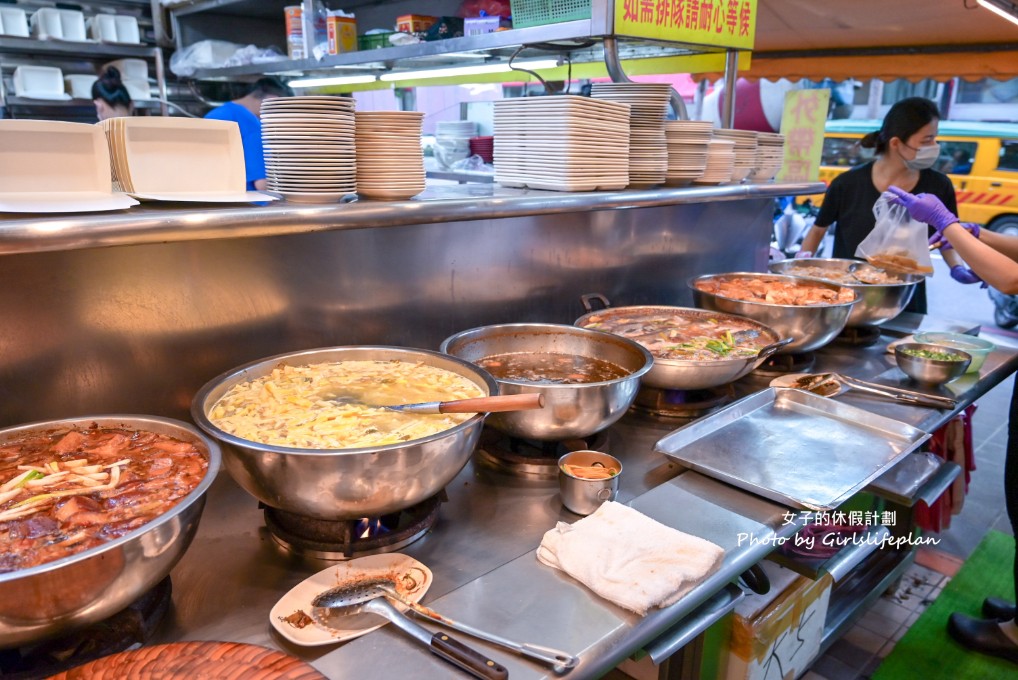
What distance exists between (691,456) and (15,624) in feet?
4.86

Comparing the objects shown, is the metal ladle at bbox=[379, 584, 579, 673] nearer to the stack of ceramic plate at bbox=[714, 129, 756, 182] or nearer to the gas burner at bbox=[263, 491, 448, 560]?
the gas burner at bbox=[263, 491, 448, 560]

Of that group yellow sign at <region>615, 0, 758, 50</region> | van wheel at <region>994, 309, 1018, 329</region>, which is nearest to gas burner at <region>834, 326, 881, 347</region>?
yellow sign at <region>615, 0, 758, 50</region>

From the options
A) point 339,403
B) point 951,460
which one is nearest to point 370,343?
point 339,403

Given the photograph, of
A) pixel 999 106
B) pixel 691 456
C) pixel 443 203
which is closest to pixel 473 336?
pixel 443 203

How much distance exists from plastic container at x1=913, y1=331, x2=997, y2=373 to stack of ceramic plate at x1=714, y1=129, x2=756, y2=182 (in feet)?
3.34

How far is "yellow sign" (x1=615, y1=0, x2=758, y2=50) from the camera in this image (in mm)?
2459

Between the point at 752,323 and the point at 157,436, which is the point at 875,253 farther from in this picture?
the point at 157,436

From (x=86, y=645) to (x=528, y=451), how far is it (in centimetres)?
108

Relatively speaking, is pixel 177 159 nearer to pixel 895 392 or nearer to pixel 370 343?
pixel 370 343

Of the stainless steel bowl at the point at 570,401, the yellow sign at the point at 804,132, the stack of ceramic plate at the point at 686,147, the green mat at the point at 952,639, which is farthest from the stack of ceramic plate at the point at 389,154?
the yellow sign at the point at 804,132

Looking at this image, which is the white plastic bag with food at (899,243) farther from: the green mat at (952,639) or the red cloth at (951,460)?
the green mat at (952,639)

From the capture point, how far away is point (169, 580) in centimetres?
135

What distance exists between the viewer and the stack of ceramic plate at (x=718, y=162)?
9.28 feet

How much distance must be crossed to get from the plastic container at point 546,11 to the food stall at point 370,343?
74 centimetres
